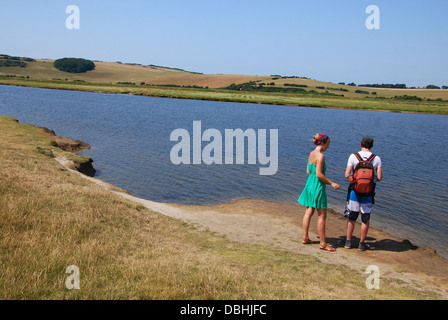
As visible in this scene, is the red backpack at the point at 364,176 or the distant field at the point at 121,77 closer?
the red backpack at the point at 364,176

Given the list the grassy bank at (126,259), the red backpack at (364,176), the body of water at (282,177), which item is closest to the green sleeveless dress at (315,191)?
the red backpack at (364,176)

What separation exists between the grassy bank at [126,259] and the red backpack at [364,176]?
2026 mm

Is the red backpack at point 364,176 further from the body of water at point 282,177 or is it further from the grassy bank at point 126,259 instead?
the body of water at point 282,177

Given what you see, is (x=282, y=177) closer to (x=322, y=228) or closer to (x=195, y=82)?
(x=322, y=228)

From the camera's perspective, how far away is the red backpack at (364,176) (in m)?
8.71

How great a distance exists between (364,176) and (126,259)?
5.80 m

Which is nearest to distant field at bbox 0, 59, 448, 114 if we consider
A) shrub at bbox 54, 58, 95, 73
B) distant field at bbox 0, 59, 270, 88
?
distant field at bbox 0, 59, 270, 88

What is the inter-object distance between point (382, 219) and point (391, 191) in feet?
15.2

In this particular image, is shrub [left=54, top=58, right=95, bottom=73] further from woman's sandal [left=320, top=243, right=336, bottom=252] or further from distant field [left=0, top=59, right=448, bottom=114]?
woman's sandal [left=320, top=243, right=336, bottom=252]

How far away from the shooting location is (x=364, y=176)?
344 inches

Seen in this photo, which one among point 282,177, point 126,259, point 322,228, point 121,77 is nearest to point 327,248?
point 322,228

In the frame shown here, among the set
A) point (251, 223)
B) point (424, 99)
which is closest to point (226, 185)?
point (251, 223)

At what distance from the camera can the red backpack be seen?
871cm
